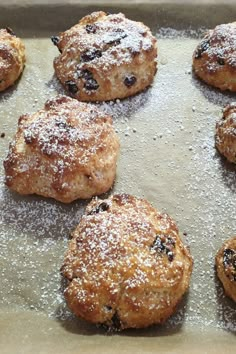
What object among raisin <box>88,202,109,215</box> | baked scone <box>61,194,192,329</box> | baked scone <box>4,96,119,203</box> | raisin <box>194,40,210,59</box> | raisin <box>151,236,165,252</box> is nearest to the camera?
baked scone <box>61,194,192,329</box>

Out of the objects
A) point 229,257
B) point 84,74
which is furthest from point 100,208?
point 84,74

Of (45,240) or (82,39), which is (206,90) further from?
(45,240)

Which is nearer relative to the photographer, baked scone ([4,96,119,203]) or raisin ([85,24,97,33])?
baked scone ([4,96,119,203])

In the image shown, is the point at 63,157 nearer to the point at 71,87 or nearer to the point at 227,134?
the point at 71,87

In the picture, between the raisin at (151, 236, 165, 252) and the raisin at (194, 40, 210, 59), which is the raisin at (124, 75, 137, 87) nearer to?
the raisin at (194, 40, 210, 59)

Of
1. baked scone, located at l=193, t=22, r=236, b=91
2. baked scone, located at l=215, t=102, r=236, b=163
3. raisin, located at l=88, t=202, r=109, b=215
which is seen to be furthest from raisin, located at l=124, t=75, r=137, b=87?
raisin, located at l=88, t=202, r=109, b=215

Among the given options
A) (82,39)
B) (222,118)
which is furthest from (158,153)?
(82,39)
